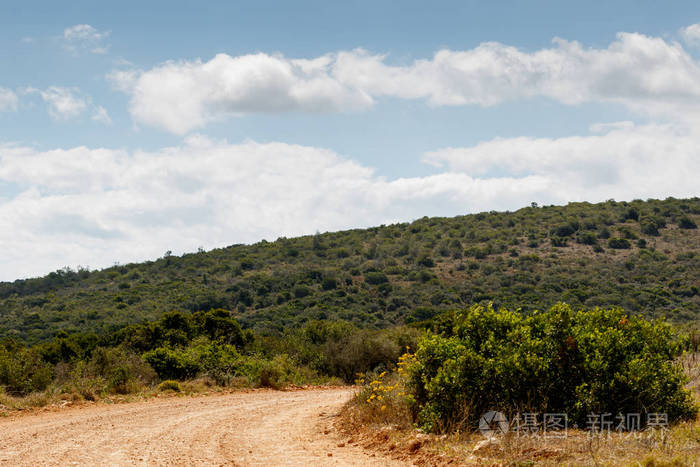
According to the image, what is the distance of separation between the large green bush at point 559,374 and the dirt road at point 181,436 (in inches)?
66.1

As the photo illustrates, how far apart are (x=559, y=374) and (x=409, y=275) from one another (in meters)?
55.9

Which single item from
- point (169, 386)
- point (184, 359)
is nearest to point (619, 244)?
point (184, 359)

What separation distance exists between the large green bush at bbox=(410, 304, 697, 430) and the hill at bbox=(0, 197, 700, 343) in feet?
106

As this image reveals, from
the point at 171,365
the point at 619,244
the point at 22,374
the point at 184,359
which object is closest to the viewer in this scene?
the point at 22,374

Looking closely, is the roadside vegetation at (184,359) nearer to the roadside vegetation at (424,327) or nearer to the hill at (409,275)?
the roadside vegetation at (424,327)

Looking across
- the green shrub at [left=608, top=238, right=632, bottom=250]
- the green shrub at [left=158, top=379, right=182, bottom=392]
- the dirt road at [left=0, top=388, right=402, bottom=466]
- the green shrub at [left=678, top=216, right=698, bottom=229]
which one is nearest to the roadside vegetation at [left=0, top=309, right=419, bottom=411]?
the green shrub at [left=158, top=379, right=182, bottom=392]

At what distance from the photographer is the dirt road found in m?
9.69

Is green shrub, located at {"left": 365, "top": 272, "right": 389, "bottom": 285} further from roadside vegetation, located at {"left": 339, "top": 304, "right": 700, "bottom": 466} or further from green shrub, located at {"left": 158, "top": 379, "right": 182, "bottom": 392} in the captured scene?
roadside vegetation, located at {"left": 339, "top": 304, "right": 700, "bottom": 466}

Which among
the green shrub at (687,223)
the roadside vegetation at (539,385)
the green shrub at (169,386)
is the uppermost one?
the green shrub at (687,223)

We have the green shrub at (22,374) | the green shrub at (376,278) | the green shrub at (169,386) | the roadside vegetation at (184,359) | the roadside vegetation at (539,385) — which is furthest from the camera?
the green shrub at (376,278)

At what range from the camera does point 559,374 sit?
10.1 metres

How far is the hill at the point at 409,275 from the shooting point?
52.1 meters

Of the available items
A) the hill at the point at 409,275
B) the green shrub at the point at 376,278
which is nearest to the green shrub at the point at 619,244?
the hill at the point at 409,275

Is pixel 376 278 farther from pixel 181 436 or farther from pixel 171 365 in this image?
pixel 181 436
